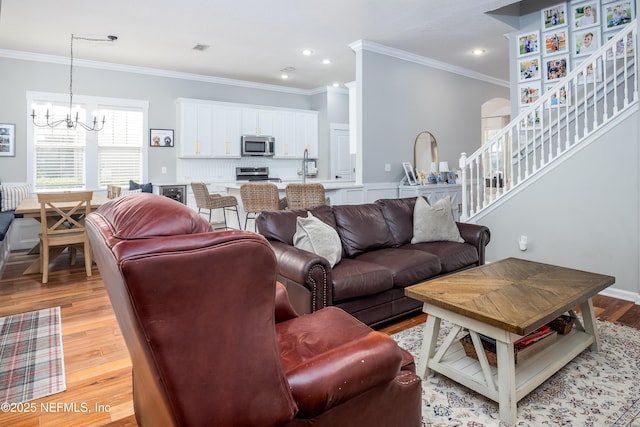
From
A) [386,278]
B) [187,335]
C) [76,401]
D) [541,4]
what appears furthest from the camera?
[541,4]

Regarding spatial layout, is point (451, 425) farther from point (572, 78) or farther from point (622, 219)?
point (572, 78)

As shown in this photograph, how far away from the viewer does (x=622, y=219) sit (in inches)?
136

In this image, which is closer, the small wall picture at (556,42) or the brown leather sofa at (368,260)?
the brown leather sofa at (368,260)

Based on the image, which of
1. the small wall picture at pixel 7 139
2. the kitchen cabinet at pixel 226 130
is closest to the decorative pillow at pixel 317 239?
the kitchen cabinet at pixel 226 130

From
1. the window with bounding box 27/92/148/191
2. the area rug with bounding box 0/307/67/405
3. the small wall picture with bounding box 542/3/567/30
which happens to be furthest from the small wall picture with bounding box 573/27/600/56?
the window with bounding box 27/92/148/191

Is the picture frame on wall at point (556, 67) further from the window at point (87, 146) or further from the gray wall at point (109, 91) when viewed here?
the window at point (87, 146)

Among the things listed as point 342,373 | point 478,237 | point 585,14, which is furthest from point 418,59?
point 342,373

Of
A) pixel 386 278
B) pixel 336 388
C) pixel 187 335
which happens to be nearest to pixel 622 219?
pixel 386 278

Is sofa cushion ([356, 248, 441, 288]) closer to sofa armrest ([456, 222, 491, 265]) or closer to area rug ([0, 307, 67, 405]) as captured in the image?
sofa armrest ([456, 222, 491, 265])

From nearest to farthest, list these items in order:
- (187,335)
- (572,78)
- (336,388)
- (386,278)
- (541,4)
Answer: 1. (187,335)
2. (336,388)
3. (386,278)
4. (572,78)
5. (541,4)

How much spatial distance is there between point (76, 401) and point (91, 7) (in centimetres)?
404

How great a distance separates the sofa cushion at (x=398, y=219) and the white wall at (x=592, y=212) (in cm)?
142

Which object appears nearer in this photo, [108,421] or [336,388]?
[336,388]

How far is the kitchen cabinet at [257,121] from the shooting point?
742 centimetres
